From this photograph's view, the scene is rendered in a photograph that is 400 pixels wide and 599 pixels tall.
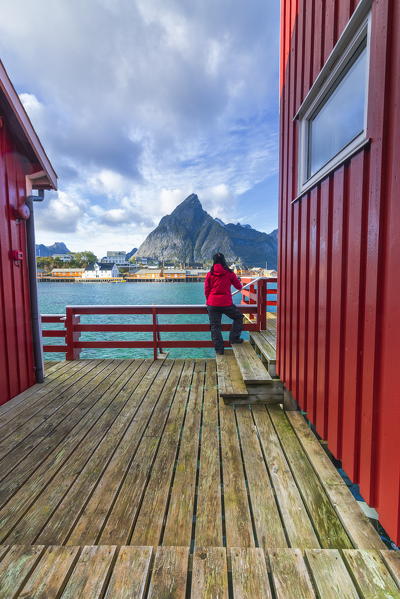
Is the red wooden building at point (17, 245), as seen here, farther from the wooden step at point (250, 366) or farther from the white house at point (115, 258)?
the white house at point (115, 258)

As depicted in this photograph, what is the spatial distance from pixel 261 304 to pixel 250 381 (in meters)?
2.23

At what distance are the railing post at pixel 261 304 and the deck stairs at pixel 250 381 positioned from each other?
39.2 inches

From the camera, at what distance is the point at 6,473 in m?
2.03

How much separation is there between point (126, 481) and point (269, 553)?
1.04 meters

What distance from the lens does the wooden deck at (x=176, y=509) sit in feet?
4.02

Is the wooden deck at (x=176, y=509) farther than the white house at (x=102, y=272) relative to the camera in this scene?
No

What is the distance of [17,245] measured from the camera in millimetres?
3541

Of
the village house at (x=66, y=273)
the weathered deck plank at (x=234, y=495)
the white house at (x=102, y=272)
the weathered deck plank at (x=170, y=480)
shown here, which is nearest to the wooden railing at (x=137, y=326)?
the weathered deck plank at (x=170, y=480)

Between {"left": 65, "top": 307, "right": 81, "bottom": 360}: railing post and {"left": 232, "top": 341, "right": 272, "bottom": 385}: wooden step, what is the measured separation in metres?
2.83

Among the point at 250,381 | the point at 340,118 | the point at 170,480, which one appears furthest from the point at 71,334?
the point at 340,118

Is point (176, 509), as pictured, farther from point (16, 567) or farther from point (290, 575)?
point (16, 567)

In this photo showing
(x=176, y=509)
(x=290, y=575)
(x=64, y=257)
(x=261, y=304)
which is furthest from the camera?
(x=64, y=257)

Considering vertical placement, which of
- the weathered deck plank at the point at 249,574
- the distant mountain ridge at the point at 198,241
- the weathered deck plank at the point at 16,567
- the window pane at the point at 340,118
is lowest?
the weathered deck plank at the point at 16,567

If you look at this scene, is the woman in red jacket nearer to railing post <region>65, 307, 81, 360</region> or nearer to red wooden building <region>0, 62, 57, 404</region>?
railing post <region>65, 307, 81, 360</region>
